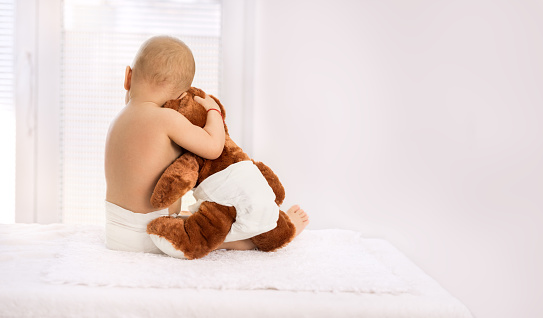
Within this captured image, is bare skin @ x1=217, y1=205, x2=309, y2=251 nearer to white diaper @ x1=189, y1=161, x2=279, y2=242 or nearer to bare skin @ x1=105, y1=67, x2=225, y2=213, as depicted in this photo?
white diaper @ x1=189, y1=161, x2=279, y2=242

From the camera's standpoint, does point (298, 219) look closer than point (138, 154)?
No

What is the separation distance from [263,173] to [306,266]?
32cm

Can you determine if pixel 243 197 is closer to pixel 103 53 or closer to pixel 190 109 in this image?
pixel 190 109

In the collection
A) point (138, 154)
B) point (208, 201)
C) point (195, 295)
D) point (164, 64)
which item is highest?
point (164, 64)

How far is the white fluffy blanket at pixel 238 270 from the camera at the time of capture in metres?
1.10

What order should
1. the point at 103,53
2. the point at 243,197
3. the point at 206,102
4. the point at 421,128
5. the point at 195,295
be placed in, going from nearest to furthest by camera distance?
the point at 195,295, the point at 243,197, the point at 206,102, the point at 421,128, the point at 103,53

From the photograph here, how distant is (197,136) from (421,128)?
117cm

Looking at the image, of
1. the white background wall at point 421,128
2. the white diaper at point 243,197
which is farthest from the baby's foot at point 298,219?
the white background wall at point 421,128

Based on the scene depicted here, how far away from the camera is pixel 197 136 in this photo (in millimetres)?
1324

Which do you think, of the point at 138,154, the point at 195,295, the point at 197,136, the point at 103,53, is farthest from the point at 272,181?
the point at 103,53

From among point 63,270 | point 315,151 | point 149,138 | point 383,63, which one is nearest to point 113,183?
point 149,138

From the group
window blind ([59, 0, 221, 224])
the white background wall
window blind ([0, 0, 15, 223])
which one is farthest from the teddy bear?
window blind ([0, 0, 15, 223])

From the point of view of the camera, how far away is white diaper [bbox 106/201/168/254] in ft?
4.47

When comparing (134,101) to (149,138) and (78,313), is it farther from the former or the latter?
(78,313)
